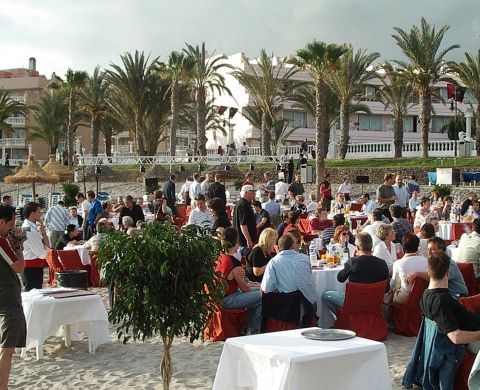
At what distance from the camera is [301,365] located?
444cm

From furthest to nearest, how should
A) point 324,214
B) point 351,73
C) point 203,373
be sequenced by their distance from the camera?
point 351,73 → point 324,214 → point 203,373

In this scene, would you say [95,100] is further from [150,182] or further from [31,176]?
[31,176]

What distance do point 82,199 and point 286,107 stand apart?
49.3 meters

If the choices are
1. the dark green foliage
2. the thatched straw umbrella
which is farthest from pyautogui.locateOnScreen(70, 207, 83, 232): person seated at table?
the dark green foliage

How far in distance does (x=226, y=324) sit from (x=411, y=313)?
2.14 metres

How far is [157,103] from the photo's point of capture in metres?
44.2

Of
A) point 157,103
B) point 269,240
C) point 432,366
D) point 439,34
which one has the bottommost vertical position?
point 432,366

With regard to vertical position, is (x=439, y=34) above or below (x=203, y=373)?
above

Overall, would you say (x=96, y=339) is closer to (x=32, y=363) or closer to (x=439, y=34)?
(x=32, y=363)

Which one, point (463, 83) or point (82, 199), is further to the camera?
point (463, 83)

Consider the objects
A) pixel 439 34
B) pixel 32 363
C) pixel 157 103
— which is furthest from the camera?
pixel 157 103

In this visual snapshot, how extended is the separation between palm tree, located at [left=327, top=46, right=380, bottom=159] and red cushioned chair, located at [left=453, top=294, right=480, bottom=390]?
34.5 meters

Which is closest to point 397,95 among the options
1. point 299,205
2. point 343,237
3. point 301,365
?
point 299,205

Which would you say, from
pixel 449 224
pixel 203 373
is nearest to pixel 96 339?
pixel 203 373
